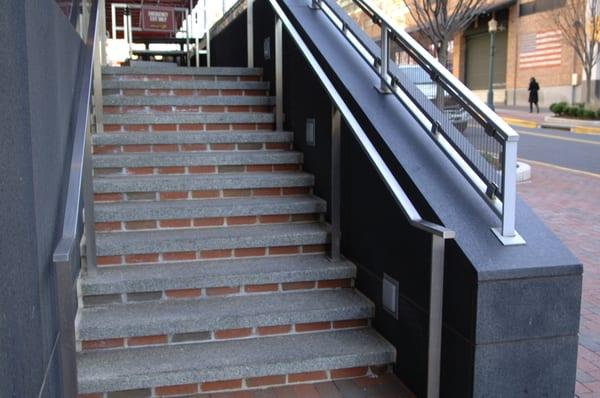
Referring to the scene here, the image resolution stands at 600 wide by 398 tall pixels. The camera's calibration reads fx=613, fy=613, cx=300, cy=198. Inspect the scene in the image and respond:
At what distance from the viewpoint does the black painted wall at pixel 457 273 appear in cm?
239

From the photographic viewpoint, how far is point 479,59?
105 ft

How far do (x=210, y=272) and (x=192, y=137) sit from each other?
155cm

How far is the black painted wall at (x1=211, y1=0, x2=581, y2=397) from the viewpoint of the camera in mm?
2387

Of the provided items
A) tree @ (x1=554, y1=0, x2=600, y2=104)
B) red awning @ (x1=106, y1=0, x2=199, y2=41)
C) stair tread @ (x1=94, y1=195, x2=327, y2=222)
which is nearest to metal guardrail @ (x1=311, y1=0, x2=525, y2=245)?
stair tread @ (x1=94, y1=195, x2=327, y2=222)

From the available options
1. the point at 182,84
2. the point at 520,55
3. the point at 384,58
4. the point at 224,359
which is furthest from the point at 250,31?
the point at 520,55

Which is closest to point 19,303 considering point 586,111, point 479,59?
point 586,111

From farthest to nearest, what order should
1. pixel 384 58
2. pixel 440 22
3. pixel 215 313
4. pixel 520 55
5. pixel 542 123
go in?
pixel 520 55 < pixel 542 123 < pixel 440 22 < pixel 384 58 < pixel 215 313

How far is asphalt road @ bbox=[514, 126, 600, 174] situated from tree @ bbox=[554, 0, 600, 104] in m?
5.89

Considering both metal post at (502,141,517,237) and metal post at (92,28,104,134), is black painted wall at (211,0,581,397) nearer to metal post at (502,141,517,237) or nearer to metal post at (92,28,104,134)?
metal post at (502,141,517,237)

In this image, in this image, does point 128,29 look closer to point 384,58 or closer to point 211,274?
point 384,58

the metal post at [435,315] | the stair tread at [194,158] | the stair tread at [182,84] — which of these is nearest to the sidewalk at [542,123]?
the stair tread at [182,84]

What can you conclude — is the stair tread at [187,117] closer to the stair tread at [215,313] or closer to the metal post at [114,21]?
the stair tread at [215,313]

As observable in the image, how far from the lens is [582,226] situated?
6.31 m

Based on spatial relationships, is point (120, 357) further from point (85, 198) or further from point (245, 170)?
point (245, 170)
